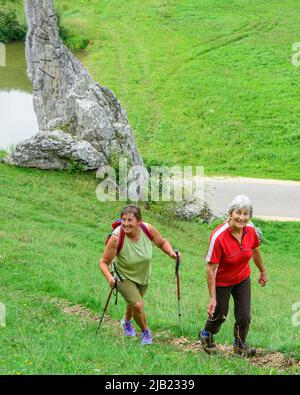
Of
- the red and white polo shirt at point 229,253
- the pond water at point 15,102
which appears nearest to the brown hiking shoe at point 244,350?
the red and white polo shirt at point 229,253

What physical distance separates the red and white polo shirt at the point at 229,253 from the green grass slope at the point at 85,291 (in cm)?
117

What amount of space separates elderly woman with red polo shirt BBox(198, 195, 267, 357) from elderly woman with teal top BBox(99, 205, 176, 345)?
2.73 ft

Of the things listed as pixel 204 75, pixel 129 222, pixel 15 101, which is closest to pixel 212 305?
pixel 129 222

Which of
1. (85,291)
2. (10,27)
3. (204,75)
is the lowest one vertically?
(85,291)

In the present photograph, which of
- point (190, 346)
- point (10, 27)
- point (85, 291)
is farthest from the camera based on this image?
point (10, 27)

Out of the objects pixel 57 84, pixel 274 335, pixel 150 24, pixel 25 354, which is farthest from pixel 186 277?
pixel 150 24

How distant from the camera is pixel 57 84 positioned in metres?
26.7

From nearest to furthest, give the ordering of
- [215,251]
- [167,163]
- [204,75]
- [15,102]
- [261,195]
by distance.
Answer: [215,251], [261,195], [167,163], [15,102], [204,75]

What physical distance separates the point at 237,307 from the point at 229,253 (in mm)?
1054

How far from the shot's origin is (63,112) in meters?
26.3

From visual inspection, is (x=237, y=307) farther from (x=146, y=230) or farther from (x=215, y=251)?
(x=146, y=230)

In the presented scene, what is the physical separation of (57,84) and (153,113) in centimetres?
2132

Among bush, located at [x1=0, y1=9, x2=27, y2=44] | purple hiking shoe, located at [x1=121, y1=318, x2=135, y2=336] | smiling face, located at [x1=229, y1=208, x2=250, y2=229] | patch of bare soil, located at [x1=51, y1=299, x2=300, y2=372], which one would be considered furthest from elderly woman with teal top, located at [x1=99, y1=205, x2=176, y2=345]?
bush, located at [x1=0, y1=9, x2=27, y2=44]

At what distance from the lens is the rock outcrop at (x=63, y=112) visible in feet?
80.3
